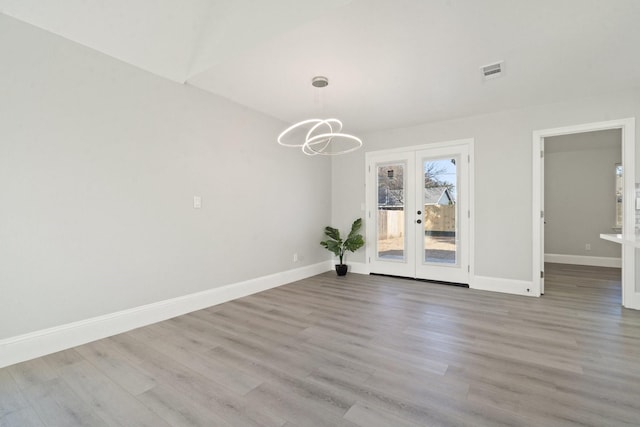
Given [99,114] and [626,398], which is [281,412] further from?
[99,114]

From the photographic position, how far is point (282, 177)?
4848mm

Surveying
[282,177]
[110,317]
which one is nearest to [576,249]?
[282,177]

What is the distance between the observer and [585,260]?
6434 millimetres

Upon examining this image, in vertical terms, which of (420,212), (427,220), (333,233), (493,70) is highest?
(493,70)

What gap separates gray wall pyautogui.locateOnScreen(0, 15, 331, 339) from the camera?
238 centimetres

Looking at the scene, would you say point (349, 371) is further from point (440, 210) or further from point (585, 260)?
point (585, 260)

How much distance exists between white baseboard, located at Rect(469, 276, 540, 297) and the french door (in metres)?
0.17

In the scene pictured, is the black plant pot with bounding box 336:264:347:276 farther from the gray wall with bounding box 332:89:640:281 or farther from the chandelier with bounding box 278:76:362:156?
the gray wall with bounding box 332:89:640:281

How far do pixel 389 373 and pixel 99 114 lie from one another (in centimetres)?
331

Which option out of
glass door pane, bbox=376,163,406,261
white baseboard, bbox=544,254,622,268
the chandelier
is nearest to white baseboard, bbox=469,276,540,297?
glass door pane, bbox=376,163,406,261

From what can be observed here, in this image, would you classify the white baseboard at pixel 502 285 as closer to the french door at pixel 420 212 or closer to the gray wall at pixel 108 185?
the french door at pixel 420 212

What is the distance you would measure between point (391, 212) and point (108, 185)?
4080mm

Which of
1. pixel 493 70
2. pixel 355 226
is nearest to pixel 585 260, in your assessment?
pixel 355 226

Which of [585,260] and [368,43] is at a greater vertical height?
[368,43]
